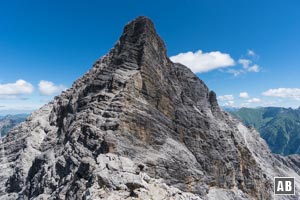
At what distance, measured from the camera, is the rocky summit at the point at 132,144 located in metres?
47.5

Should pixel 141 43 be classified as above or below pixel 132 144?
above

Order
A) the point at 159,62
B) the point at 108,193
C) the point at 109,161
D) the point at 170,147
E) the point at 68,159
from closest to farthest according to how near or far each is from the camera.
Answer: the point at 108,193 → the point at 109,161 → the point at 68,159 → the point at 170,147 → the point at 159,62

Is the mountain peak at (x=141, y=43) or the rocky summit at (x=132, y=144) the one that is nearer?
the rocky summit at (x=132, y=144)

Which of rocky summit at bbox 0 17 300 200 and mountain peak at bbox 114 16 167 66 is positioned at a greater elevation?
mountain peak at bbox 114 16 167 66

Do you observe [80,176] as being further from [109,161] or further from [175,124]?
[175,124]

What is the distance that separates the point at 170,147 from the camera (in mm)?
65000

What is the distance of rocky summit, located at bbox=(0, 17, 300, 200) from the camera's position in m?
47.5

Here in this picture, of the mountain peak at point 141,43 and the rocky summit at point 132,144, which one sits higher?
the mountain peak at point 141,43

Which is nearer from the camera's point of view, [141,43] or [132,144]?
→ [132,144]

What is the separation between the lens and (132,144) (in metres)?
Result: 56.8

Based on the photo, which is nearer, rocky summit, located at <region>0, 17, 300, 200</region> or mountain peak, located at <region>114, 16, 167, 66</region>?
rocky summit, located at <region>0, 17, 300, 200</region>

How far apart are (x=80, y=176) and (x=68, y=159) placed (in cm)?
870

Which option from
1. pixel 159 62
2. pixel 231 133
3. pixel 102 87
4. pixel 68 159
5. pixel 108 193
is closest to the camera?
pixel 108 193

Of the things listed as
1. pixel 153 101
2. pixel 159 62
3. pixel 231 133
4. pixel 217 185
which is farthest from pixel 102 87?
pixel 231 133
